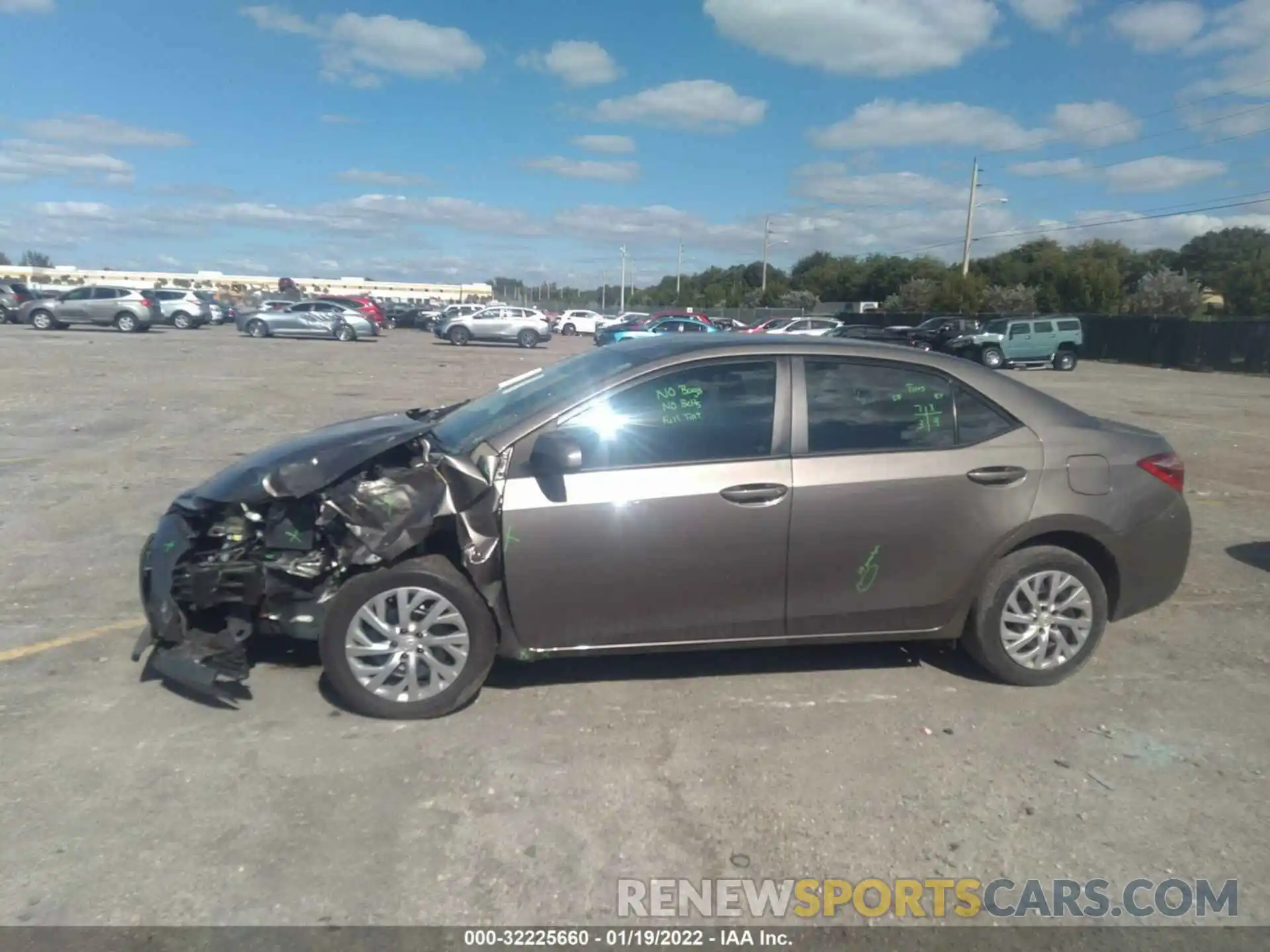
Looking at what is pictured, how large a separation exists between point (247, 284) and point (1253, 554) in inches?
5629

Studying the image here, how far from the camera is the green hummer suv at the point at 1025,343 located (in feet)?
115

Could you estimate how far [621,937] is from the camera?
2.94 m

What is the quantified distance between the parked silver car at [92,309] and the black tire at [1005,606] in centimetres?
4142

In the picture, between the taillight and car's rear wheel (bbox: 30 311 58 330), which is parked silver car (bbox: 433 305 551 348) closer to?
car's rear wheel (bbox: 30 311 58 330)

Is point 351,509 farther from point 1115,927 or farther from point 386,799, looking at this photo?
point 1115,927

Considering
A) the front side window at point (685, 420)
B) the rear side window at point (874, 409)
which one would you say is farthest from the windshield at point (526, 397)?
the rear side window at point (874, 409)

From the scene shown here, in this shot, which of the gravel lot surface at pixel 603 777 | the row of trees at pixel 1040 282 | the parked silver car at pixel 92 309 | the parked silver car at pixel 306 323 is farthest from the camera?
the row of trees at pixel 1040 282

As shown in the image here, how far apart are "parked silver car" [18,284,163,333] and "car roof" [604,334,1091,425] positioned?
4003 cm

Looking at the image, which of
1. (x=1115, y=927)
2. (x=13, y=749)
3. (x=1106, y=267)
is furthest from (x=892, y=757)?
(x=1106, y=267)

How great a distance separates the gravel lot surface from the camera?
10.4 feet

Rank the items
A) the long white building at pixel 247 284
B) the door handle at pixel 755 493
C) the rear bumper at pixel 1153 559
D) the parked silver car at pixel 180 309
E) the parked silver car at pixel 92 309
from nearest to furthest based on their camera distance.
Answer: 1. the door handle at pixel 755 493
2. the rear bumper at pixel 1153 559
3. the parked silver car at pixel 92 309
4. the parked silver car at pixel 180 309
5. the long white building at pixel 247 284

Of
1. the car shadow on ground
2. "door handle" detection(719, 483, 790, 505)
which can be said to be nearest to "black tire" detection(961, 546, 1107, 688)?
"door handle" detection(719, 483, 790, 505)

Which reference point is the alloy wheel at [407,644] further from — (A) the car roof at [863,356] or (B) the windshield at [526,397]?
(A) the car roof at [863,356]

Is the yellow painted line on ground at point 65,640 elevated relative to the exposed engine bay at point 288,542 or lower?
lower
